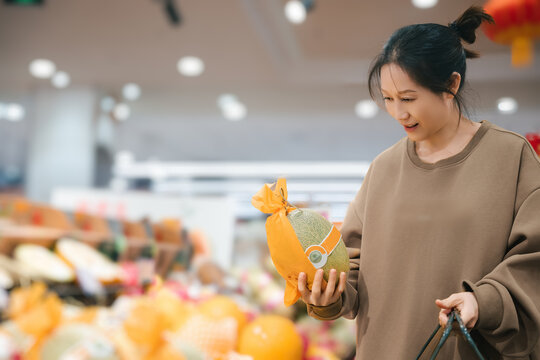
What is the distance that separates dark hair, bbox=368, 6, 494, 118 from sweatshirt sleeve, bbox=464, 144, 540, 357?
196mm

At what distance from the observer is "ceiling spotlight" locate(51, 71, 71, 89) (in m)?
5.09

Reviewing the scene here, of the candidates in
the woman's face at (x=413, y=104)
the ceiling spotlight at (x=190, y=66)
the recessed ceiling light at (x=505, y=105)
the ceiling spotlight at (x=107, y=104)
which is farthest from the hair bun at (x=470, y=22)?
the ceiling spotlight at (x=107, y=104)

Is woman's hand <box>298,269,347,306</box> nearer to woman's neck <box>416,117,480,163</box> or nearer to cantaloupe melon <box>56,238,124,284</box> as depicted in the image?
woman's neck <box>416,117,480,163</box>

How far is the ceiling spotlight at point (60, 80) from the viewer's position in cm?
509

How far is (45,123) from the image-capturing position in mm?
5445

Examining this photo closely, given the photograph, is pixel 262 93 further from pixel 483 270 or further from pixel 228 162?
pixel 483 270

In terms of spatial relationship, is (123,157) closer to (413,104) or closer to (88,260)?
(88,260)

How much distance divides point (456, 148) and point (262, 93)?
15.5 feet

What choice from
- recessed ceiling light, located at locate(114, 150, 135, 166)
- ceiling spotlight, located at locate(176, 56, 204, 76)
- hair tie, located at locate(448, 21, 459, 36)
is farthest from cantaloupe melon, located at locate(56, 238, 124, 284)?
recessed ceiling light, located at locate(114, 150, 135, 166)

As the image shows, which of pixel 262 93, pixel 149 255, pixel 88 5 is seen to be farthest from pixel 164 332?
pixel 262 93

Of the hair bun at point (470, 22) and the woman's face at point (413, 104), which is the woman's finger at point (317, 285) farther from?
the hair bun at point (470, 22)

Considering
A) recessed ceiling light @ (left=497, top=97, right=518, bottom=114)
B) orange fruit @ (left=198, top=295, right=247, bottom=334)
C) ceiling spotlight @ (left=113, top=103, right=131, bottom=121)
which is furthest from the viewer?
ceiling spotlight @ (left=113, top=103, right=131, bottom=121)

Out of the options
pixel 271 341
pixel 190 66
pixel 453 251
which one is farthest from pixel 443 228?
pixel 190 66

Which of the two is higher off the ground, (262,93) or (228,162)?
(262,93)
